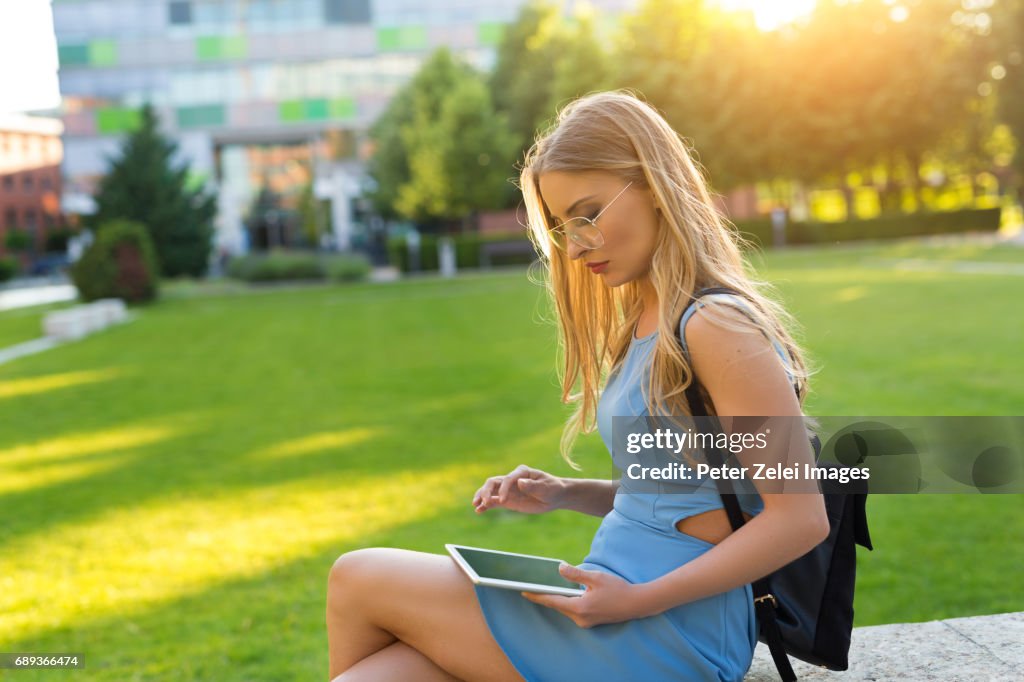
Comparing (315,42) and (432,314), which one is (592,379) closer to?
(432,314)

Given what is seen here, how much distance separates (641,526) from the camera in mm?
2154

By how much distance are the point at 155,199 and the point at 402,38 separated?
23.4 meters

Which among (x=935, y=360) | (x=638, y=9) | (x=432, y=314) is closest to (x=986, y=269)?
(x=432, y=314)

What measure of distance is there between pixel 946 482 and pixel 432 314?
1886cm

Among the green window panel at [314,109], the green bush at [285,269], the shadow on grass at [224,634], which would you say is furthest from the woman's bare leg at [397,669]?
the green window panel at [314,109]

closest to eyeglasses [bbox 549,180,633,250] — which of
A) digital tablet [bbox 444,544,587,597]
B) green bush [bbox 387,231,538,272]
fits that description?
digital tablet [bbox 444,544,587,597]

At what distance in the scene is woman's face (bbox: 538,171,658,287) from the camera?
2.21 meters

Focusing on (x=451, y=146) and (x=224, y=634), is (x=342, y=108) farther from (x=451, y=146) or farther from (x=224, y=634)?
(x=224, y=634)

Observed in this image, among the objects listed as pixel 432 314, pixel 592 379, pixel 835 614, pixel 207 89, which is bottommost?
pixel 432 314

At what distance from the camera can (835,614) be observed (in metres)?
2.18

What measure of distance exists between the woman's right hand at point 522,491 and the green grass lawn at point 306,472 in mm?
2040

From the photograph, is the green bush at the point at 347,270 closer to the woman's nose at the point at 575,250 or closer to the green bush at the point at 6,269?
the green bush at the point at 6,269

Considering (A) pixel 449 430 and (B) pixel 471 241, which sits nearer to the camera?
(A) pixel 449 430

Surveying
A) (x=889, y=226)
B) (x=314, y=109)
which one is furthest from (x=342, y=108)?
(x=889, y=226)
